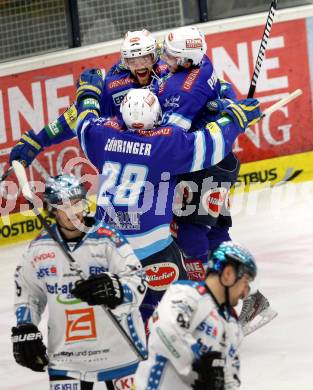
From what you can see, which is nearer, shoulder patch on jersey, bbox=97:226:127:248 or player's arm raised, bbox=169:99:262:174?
shoulder patch on jersey, bbox=97:226:127:248

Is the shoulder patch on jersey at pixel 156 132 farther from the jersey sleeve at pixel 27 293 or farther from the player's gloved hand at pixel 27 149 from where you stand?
the jersey sleeve at pixel 27 293

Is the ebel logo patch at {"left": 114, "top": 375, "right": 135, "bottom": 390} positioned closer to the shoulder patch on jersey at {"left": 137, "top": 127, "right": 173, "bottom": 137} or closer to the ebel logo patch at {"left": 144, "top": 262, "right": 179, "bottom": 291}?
the ebel logo patch at {"left": 144, "top": 262, "right": 179, "bottom": 291}

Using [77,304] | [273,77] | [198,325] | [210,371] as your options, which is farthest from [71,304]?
[273,77]

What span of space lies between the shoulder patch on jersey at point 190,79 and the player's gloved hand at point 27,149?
86 centimetres

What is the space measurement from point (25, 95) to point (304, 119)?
2.12 meters

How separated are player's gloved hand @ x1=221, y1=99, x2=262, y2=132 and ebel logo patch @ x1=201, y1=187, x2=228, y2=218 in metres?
0.47

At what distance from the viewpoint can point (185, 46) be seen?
20.0 feet

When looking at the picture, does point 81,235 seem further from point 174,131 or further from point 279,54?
point 279,54

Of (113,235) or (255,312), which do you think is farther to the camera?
(255,312)

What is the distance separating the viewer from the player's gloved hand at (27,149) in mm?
6359

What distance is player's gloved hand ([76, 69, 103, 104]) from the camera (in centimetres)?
631

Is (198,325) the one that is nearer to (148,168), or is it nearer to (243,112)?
(148,168)

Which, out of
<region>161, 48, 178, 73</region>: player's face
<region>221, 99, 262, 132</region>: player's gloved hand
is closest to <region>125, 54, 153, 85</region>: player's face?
<region>161, 48, 178, 73</region>: player's face

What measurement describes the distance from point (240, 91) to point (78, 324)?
487 cm
